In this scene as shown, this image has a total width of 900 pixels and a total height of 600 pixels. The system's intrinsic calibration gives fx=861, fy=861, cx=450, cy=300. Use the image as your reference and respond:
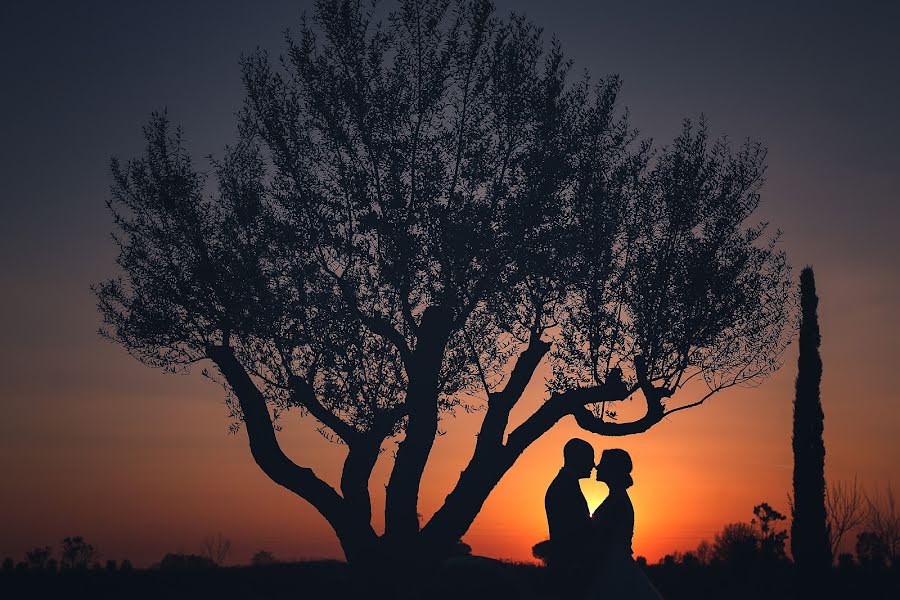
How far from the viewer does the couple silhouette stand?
9.87m

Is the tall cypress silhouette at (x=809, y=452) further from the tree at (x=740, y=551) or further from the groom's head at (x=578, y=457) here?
the groom's head at (x=578, y=457)

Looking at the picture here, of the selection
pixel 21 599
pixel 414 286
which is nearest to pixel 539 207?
pixel 414 286

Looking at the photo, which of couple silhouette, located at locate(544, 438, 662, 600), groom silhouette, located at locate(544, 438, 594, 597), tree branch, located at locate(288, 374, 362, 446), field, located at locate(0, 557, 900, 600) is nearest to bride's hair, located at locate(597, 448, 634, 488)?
couple silhouette, located at locate(544, 438, 662, 600)

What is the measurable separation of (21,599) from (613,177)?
55.9 ft

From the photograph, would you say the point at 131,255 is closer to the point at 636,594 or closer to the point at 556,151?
the point at 556,151

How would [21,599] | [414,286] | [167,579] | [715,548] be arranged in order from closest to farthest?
[21,599] → [414,286] → [167,579] → [715,548]

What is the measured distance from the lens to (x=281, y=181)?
21609mm

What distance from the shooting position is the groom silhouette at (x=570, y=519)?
32.4ft

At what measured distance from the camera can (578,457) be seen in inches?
389

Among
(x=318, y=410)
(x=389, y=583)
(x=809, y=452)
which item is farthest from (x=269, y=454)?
(x=809, y=452)

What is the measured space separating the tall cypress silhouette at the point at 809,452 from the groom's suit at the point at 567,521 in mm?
16678

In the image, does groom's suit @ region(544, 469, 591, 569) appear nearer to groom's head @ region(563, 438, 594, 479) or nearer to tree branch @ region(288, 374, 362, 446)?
groom's head @ region(563, 438, 594, 479)

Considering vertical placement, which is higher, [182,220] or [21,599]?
[182,220]

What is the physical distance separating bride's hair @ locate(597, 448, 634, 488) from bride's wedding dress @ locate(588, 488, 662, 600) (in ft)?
0.40
